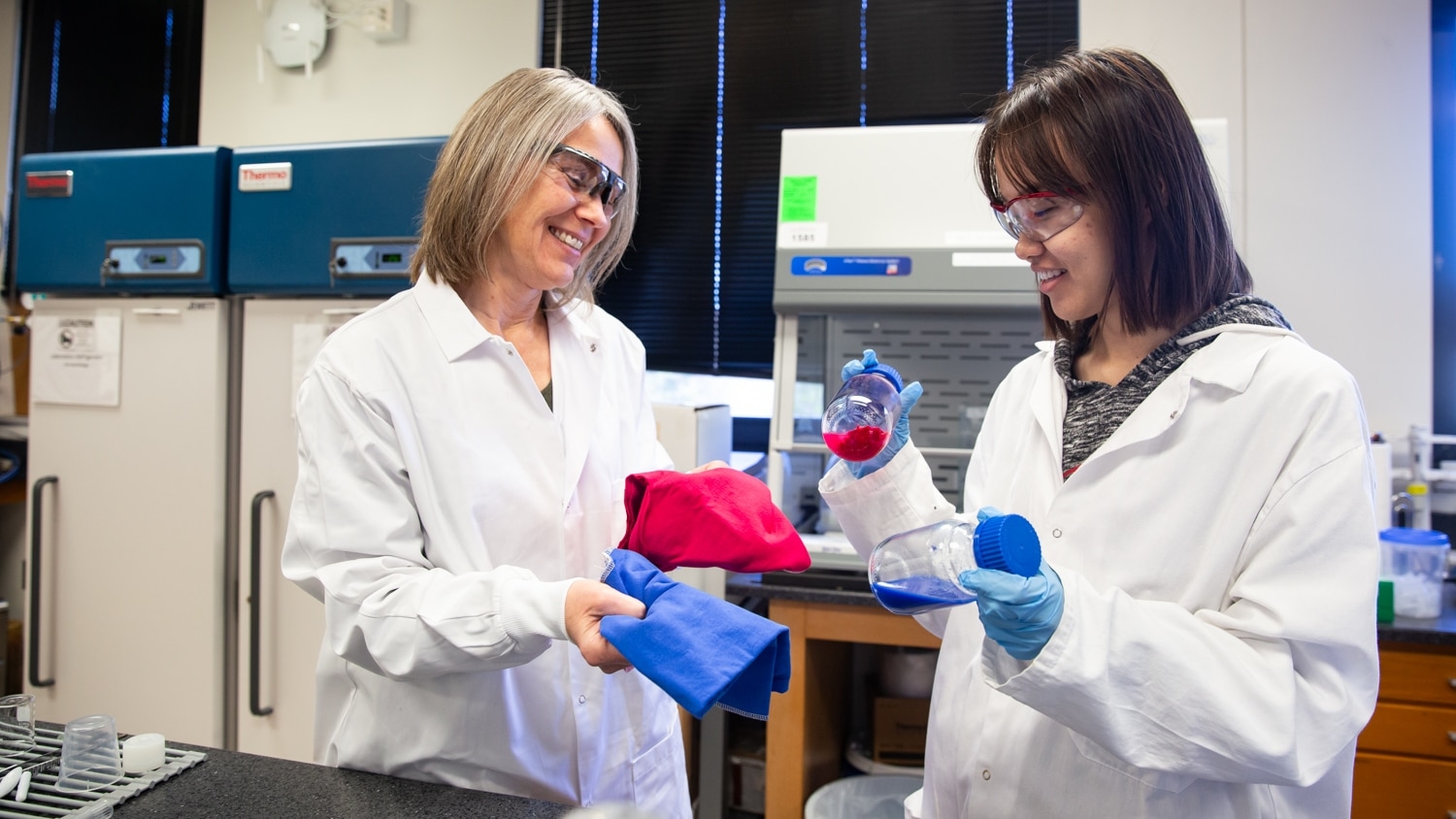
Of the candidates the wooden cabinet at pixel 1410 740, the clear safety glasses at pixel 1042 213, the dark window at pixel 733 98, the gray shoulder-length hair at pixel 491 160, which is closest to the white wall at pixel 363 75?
the dark window at pixel 733 98

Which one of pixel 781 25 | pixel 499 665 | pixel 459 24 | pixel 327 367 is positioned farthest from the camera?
pixel 459 24

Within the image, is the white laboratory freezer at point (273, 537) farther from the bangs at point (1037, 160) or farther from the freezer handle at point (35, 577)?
the bangs at point (1037, 160)

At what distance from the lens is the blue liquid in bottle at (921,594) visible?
0.92 m

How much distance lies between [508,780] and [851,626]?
1095 mm

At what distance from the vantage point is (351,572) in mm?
1102

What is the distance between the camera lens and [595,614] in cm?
100

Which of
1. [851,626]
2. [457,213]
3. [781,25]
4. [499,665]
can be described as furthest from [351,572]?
[781,25]

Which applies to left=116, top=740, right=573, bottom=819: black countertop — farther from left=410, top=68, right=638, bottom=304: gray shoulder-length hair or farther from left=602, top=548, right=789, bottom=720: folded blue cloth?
left=410, top=68, right=638, bottom=304: gray shoulder-length hair

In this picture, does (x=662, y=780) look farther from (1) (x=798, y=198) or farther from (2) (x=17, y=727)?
(1) (x=798, y=198)

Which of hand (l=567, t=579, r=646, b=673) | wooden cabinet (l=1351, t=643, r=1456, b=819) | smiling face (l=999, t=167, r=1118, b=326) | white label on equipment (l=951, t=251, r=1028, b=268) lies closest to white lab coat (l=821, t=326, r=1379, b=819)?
smiling face (l=999, t=167, r=1118, b=326)

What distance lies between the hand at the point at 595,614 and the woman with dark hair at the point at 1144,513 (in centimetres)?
39

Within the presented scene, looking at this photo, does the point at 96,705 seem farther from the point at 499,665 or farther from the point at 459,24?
the point at 459,24

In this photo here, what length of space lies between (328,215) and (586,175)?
4.27ft

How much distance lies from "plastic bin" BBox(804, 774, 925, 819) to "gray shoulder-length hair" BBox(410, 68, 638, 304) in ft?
4.33
